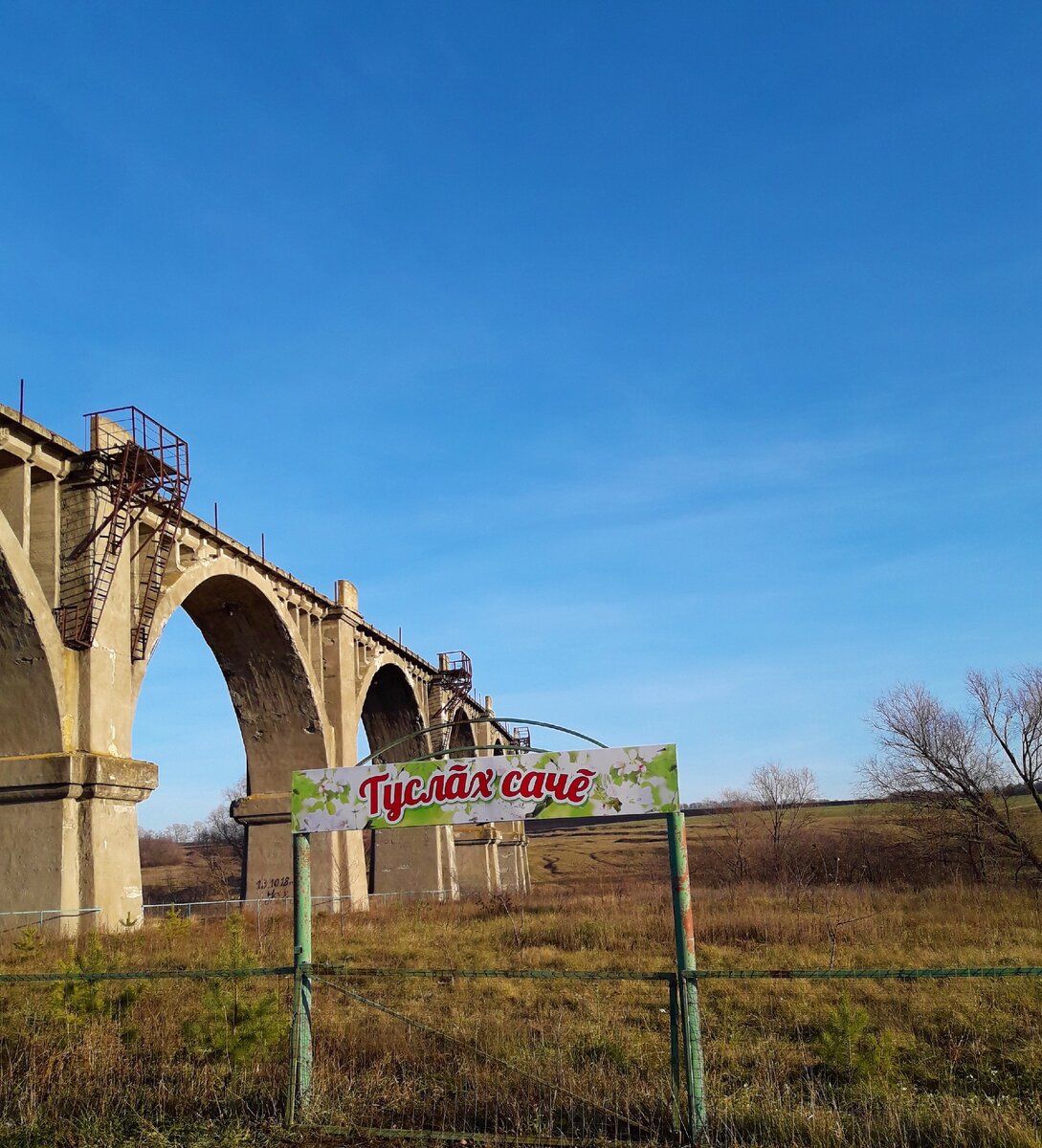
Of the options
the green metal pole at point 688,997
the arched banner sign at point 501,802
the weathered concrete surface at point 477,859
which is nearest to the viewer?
the green metal pole at point 688,997

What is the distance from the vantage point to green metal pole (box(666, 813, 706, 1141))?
18.2 feet

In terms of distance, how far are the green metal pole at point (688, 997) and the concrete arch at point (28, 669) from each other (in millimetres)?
11183

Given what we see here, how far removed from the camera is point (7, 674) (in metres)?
14.2

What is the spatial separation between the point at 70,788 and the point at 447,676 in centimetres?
2388

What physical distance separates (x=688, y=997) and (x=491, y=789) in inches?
64.6

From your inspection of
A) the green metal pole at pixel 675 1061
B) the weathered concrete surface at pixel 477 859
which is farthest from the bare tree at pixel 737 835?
the green metal pole at pixel 675 1061

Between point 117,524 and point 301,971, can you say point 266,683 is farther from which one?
point 301,971

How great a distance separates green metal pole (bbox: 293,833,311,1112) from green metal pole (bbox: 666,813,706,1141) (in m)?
2.25

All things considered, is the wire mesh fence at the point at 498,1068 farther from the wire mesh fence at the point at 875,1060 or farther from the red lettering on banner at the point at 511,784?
the red lettering on banner at the point at 511,784

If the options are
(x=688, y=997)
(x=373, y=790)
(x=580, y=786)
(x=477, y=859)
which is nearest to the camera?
(x=688, y=997)

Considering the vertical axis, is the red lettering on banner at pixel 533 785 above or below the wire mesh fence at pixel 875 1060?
above

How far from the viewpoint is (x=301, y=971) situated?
620 centimetres

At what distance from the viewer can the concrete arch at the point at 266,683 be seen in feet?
74.2

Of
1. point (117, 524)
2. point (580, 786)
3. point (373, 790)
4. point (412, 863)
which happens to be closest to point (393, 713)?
point (412, 863)
